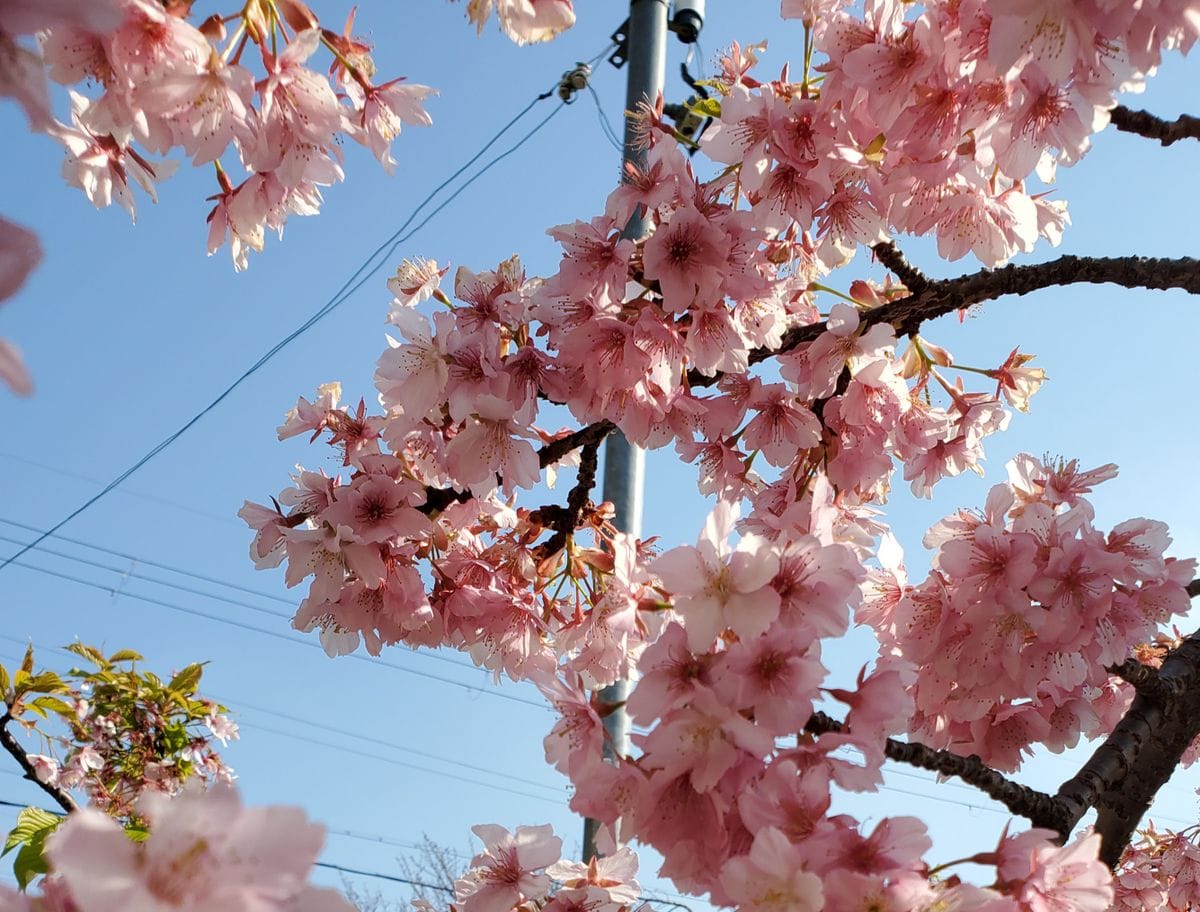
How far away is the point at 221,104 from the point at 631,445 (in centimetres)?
142

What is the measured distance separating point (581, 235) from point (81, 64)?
69 cm

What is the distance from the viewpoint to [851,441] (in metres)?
1.70

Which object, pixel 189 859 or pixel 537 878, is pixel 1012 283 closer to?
pixel 537 878

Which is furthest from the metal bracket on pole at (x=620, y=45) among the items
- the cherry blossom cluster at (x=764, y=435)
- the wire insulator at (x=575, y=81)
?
the cherry blossom cluster at (x=764, y=435)

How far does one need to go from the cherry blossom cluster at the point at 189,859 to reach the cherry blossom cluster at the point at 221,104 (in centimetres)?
67

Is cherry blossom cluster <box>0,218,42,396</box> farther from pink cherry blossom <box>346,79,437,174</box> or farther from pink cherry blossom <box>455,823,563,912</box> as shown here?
pink cherry blossom <box>455,823,563,912</box>

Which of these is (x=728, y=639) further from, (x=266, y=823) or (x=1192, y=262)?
(x=1192, y=262)

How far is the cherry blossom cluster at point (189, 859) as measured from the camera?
0.48 meters

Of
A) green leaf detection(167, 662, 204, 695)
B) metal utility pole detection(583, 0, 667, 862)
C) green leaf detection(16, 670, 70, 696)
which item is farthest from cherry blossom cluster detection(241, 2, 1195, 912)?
green leaf detection(167, 662, 204, 695)

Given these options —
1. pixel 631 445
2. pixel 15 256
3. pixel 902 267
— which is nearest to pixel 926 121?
pixel 902 267

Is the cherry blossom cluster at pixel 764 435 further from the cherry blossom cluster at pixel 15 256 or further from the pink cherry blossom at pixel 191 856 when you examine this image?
the cherry blossom cluster at pixel 15 256

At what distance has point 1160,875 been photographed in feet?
8.90

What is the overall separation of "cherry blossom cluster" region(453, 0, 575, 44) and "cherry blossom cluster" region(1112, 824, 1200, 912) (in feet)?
7.65

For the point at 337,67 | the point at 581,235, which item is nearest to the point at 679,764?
the point at 581,235
